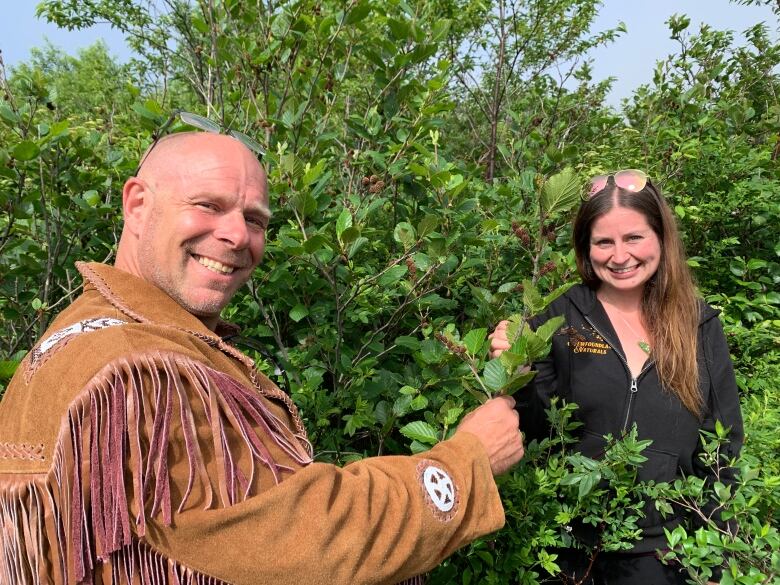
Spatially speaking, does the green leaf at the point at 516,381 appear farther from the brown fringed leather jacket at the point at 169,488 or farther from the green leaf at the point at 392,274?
the green leaf at the point at 392,274

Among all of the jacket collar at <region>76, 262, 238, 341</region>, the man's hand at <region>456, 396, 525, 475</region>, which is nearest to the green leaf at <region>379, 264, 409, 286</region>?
the man's hand at <region>456, 396, 525, 475</region>

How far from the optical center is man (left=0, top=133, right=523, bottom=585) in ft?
3.34

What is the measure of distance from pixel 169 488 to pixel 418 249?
147 centimetres

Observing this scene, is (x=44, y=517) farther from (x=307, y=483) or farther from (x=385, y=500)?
(x=385, y=500)

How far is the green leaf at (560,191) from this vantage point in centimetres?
156

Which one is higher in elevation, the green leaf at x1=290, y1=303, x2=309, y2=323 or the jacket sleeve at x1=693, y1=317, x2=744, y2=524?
the green leaf at x1=290, y1=303, x2=309, y2=323

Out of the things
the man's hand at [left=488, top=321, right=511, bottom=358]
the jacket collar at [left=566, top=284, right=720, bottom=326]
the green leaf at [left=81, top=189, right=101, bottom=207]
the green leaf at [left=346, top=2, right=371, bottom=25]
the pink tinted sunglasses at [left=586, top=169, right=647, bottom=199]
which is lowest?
the man's hand at [left=488, top=321, right=511, bottom=358]

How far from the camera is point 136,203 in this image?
1.45 meters

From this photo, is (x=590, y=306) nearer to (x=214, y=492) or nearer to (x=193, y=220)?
(x=193, y=220)

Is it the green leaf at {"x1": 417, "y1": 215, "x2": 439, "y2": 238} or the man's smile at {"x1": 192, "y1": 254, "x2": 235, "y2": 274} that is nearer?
the man's smile at {"x1": 192, "y1": 254, "x2": 235, "y2": 274}

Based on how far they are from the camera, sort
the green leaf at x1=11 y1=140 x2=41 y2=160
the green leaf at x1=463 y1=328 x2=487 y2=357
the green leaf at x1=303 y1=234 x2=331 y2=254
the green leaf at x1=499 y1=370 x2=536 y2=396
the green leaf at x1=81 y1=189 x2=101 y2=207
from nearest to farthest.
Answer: the green leaf at x1=499 y1=370 x2=536 y2=396, the green leaf at x1=463 y1=328 x2=487 y2=357, the green leaf at x1=303 y1=234 x2=331 y2=254, the green leaf at x1=11 y1=140 x2=41 y2=160, the green leaf at x1=81 y1=189 x2=101 y2=207

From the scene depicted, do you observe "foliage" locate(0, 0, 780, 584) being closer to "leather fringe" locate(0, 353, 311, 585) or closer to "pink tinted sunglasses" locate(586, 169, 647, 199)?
"pink tinted sunglasses" locate(586, 169, 647, 199)

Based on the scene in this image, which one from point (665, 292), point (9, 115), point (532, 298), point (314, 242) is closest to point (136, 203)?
point (314, 242)

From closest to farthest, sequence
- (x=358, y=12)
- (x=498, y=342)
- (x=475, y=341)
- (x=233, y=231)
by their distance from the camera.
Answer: (x=233, y=231) < (x=475, y=341) < (x=498, y=342) < (x=358, y=12)
